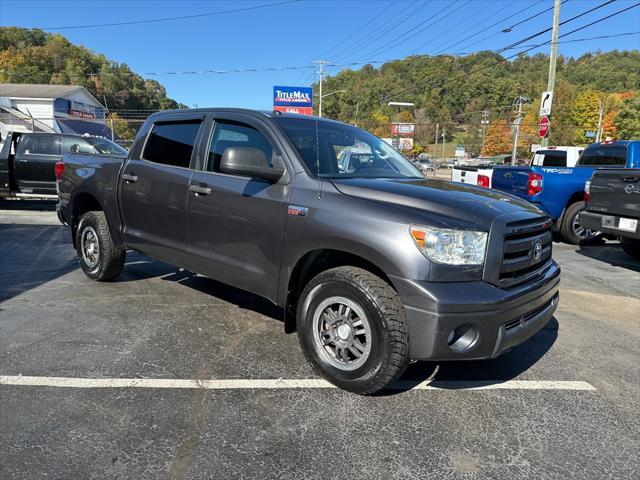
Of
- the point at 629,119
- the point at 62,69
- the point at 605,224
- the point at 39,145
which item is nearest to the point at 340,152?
the point at 605,224

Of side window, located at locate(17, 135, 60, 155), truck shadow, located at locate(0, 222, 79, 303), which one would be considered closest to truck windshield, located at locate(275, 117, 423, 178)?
truck shadow, located at locate(0, 222, 79, 303)

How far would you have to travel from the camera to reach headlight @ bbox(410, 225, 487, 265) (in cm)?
276

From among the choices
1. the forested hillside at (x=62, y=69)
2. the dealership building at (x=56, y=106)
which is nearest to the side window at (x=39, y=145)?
the dealership building at (x=56, y=106)

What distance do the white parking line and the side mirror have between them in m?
1.47

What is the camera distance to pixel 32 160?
37.8 ft

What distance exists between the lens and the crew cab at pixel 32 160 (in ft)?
37.6

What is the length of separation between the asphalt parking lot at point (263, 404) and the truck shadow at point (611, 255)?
3.25m

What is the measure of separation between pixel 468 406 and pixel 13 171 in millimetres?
12264

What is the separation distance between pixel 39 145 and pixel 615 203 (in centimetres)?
1257

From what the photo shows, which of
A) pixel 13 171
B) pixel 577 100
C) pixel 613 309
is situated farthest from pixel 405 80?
pixel 613 309

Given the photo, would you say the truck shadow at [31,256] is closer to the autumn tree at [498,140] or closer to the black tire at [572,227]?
the black tire at [572,227]

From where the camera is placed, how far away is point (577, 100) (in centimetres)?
7094

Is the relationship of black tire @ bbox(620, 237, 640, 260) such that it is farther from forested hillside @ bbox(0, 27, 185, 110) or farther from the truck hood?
forested hillside @ bbox(0, 27, 185, 110)

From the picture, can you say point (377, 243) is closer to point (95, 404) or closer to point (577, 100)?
point (95, 404)
